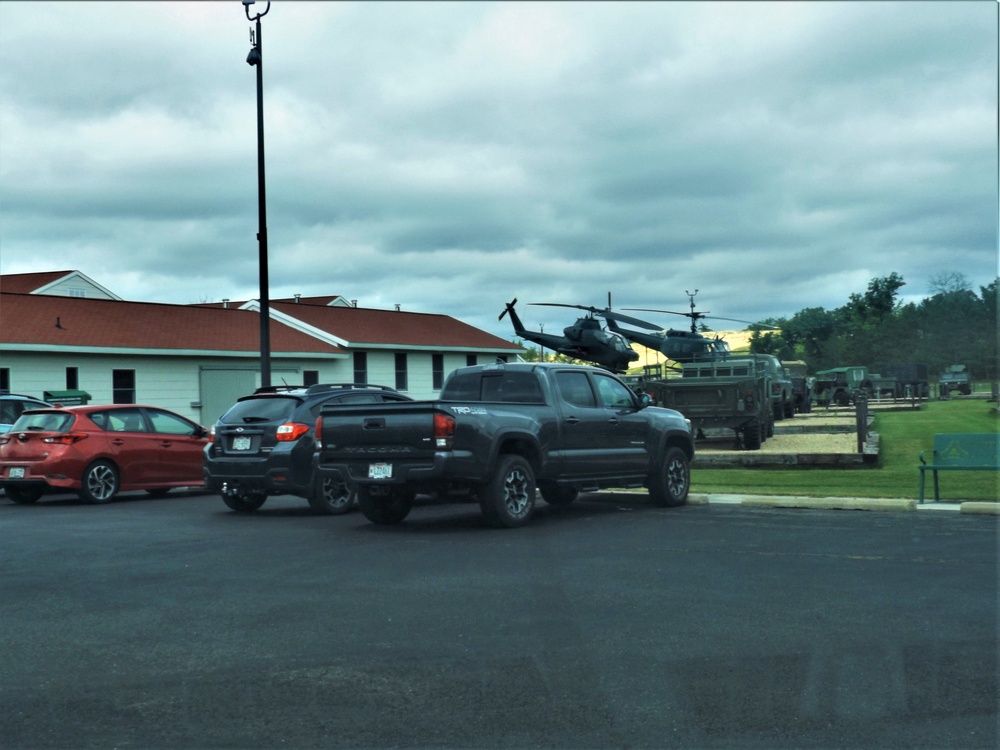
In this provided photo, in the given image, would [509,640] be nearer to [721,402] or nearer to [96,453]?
[96,453]

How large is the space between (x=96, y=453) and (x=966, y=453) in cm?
1226

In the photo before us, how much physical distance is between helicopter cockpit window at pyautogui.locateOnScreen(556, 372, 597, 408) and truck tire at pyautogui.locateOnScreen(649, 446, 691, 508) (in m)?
1.39

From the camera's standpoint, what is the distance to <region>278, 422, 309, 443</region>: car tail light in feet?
48.9

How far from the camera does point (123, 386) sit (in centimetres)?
3350

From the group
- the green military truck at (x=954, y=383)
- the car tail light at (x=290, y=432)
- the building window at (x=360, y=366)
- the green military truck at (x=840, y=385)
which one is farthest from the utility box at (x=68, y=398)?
the green military truck at (x=954, y=383)

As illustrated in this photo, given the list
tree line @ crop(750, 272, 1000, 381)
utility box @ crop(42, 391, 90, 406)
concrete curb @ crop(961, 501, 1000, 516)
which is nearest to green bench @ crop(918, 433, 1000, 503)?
concrete curb @ crop(961, 501, 1000, 516)

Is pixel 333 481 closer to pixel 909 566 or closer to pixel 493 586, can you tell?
pixel 493 586

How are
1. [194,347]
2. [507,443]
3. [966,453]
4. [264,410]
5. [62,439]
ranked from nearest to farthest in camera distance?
[507,443] < [966,453] < [264,410] < [62,439] < [194,347]

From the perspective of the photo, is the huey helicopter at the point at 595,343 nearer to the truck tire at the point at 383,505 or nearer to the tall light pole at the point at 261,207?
the tall light pole at the point at 261,207

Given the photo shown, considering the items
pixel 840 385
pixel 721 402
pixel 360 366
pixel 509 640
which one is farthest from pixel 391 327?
pixel 509 640

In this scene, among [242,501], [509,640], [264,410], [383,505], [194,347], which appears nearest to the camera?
[509,640]

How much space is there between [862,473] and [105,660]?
1464 cm

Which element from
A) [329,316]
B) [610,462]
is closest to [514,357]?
[329,316]

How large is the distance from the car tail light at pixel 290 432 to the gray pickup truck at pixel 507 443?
104 cm
